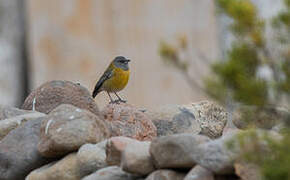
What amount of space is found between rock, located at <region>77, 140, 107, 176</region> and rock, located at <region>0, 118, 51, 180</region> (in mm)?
469

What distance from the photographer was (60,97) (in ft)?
25.0

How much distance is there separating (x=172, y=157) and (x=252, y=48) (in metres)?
1.03

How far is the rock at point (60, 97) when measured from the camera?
753cm

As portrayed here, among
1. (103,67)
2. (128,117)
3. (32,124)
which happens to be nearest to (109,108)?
(128,117)

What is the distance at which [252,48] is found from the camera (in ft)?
16.7

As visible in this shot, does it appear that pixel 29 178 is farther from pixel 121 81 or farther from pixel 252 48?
pixel 121 81

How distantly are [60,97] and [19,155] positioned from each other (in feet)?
3.35

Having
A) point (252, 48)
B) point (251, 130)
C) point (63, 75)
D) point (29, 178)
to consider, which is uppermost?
point (252, 48)

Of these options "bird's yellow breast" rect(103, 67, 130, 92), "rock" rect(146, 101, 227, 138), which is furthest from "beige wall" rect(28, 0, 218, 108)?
"rock" rect(146, 101, 227, 138)

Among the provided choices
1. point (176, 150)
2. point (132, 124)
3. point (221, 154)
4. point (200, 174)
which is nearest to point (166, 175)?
point (176, 150)

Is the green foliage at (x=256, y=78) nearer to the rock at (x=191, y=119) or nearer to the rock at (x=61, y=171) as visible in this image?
the rock at (x=61, y=171)

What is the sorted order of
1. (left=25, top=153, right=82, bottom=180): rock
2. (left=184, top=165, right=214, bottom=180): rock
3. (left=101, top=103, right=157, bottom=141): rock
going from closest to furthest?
(left=184, top=165, right=214, bottom=180): rock < (left=25, top=153, right=82, bottom=180): rock < (left=101, top=103, right=157, bottom=141): rock

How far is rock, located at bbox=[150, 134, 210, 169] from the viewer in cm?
575

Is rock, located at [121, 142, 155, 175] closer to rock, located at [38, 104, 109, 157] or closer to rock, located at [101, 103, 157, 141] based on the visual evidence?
rock, located at [38, 104, 109, 157]
